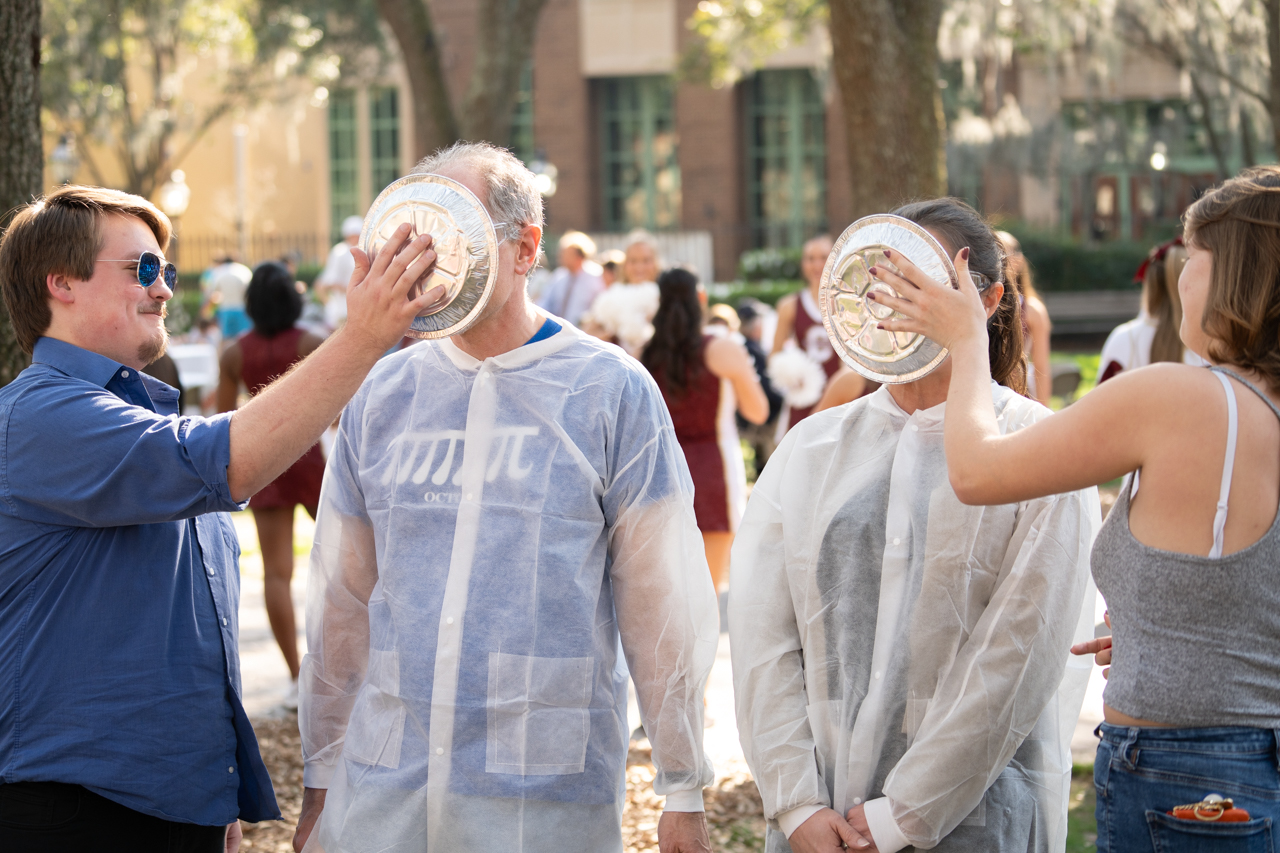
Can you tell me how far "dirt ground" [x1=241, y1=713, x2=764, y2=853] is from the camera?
4.51 m

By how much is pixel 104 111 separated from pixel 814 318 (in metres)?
22.4

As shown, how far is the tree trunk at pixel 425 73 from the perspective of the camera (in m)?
10.4

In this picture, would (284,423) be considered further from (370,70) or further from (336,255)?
(370,70)

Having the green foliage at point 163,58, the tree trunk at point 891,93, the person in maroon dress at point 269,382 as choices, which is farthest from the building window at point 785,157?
the person in maroon dress at point 269,382

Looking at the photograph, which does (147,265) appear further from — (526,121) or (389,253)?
(526,121)

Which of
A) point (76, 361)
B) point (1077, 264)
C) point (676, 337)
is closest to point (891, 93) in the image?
point (676, 337)

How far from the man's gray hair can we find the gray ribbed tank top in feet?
4.23

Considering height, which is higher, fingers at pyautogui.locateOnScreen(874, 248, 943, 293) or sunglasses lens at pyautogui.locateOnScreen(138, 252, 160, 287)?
sunglasses lens at pyautogui.locateOnScreen(138, 252, 160, 287)

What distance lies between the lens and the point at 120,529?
93.2 inches

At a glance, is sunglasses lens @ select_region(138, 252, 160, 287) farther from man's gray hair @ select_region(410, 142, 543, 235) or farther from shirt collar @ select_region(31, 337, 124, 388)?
man's gray hair @ select_region(410, 142, 543, 235)

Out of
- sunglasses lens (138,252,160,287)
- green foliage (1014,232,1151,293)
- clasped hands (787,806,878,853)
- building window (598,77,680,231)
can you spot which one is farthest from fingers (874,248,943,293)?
building window (598,77,680,231)

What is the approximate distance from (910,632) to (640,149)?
27572mm

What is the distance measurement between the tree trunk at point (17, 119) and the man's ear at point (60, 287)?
2.00 metres

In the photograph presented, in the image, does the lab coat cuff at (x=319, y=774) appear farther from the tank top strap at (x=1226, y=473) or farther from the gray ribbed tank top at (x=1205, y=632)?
the tank top strap at (x=1226, y=473)
